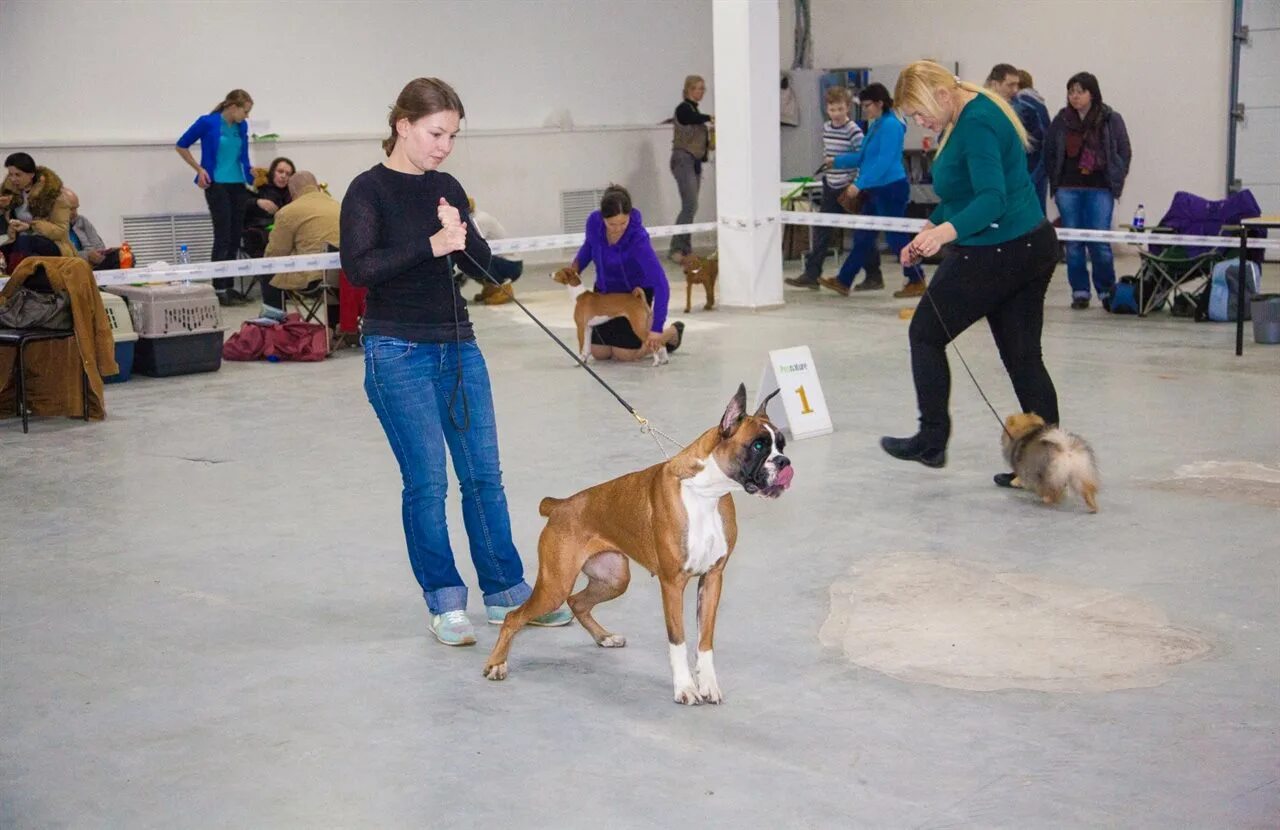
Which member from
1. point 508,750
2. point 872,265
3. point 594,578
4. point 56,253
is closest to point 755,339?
point 872,265

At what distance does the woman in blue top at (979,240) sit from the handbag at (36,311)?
4.42 meters

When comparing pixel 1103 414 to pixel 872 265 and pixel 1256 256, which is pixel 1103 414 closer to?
pixel 1256 256

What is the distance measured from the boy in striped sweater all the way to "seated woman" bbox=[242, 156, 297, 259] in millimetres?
4361

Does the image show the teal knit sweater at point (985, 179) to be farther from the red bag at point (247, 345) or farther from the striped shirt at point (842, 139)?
the striped shirt at point (842, 139)

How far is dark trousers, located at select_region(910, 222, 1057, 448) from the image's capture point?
18.3 feet

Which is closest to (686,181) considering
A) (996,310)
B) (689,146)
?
(689,146)

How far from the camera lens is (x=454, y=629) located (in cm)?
415

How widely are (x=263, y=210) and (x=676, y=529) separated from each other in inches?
384

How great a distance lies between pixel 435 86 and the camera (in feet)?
12.6

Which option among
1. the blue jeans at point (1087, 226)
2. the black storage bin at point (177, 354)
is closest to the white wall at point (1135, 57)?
the blue jeans at point (1087, 226)

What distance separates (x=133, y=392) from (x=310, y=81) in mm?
6421

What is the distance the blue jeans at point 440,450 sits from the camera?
4043 millimetres

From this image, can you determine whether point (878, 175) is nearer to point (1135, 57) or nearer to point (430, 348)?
point (1135, 57)


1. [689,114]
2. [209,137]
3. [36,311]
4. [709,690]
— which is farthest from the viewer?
[689,114]
